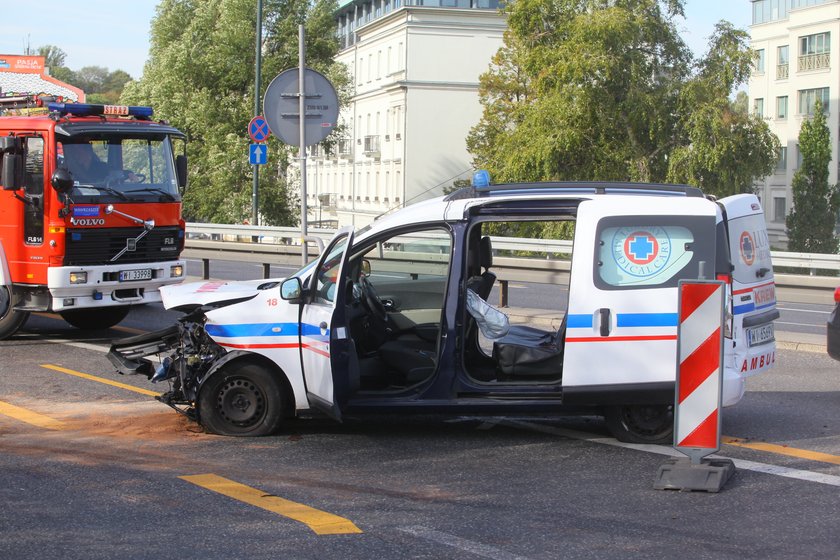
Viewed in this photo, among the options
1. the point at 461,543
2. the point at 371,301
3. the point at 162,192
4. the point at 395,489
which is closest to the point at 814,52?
the point at 162,192

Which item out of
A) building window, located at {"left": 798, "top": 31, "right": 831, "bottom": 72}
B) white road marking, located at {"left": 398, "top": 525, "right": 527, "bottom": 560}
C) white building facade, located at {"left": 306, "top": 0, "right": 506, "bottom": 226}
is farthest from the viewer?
white building facade, located at {"left": 306, "top": 0, "right": 506, "bottom": 226}

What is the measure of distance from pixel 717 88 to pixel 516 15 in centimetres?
1037

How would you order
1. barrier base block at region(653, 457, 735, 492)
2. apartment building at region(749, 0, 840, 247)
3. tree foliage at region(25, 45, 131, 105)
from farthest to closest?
1. tree foliage at region(25, 45, 131, 105)
2. apartment building at region(749, 0, 840, 247)
3. barrier base block at region(653, 457, 735, 492)

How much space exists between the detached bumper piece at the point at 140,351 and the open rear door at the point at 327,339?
1313 millimetres

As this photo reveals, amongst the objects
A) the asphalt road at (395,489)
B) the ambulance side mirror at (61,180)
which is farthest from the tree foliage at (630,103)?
Result: the asphalt road at (395,489)

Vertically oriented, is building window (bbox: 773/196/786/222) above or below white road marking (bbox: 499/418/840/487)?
above

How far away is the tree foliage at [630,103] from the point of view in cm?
4791

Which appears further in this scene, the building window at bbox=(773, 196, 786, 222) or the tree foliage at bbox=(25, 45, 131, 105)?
the tree foliage at bbox=(25, 45, 131, 105)

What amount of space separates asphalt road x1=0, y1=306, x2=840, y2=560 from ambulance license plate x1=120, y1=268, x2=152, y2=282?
12.2ft

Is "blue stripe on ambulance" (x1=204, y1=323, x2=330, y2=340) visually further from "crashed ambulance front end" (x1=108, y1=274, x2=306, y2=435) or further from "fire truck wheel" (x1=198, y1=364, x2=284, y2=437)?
"fire truck wheel" (x1=198, y1=364, x2=284, y2=437)

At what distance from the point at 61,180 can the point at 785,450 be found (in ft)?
27.9

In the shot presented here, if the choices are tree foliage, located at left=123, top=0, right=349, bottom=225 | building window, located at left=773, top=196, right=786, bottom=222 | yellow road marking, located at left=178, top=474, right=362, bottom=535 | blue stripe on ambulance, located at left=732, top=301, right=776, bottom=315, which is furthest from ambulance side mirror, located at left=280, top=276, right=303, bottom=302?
building window, located at left=773, top=196, right=786, bottom=222

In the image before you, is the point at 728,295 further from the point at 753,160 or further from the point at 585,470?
the point at 753,160

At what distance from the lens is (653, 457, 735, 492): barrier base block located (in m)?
7.06
